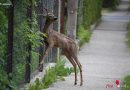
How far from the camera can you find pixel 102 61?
14.8 metres

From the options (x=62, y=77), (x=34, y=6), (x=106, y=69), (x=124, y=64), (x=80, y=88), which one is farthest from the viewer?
(x=124, y=64)

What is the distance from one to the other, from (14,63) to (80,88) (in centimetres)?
259

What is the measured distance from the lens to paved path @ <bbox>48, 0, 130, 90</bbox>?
Answer: 10935mm

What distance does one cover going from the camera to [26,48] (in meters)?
8.96

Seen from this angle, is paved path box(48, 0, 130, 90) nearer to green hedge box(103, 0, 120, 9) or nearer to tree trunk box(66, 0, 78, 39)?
tree trunk box(66, 0, 78, 39)

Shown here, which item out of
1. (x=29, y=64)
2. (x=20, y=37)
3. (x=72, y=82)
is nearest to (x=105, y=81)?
(x=72, y=82)

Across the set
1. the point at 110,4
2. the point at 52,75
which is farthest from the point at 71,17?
the point at 110,4

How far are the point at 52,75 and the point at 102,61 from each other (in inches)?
165

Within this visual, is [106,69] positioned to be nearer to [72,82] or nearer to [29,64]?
[72,82]

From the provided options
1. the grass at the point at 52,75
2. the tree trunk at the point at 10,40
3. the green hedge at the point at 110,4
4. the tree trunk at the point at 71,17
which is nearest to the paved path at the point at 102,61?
the grass at the point at 52,75

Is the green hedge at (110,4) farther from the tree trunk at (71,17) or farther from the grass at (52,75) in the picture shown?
the grass at (52,75)

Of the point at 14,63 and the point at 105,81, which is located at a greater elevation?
the point at 14,63

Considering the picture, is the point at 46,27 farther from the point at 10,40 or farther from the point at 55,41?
the point at 10,40

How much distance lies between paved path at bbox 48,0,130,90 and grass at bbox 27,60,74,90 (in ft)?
0.43
